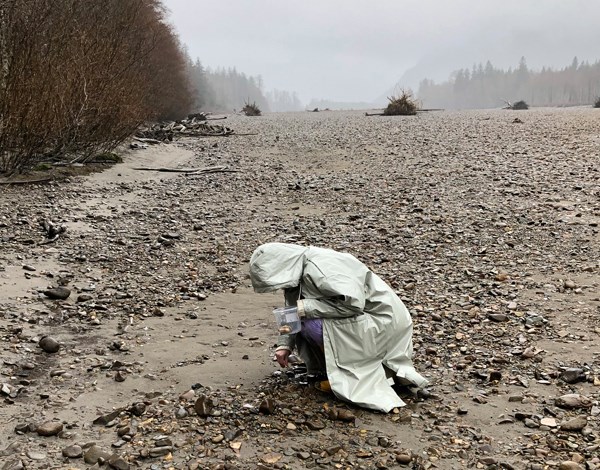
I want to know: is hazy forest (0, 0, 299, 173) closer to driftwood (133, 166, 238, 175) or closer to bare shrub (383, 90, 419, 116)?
driftwood (133, 166, 238, 175)

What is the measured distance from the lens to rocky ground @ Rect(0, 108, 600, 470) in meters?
4.62

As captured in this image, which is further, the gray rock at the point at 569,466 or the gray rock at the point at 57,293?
the gray rock at the point at 57,293

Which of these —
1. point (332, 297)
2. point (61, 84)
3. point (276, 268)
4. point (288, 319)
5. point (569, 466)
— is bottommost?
point (569, 466)

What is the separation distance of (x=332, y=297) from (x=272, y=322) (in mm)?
2580

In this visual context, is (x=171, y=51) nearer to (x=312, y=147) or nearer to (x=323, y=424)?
(x=312, y=147)

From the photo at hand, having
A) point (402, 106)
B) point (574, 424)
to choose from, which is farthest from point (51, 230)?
point (402, 106)

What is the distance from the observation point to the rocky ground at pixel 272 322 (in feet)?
15.1

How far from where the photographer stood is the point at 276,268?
194 inches

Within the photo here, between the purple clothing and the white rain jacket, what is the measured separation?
88mm

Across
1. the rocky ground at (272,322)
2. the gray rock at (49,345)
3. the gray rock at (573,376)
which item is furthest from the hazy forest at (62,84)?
the gray rock at (573,376)

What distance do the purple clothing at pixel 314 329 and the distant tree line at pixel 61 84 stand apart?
34.4ft

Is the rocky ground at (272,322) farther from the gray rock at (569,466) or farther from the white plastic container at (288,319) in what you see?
the white plastic container at (288,319)

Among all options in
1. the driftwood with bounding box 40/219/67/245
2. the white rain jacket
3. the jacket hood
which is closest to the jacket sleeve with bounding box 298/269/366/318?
the white rain jacket

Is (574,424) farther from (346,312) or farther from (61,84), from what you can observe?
(61,84)
